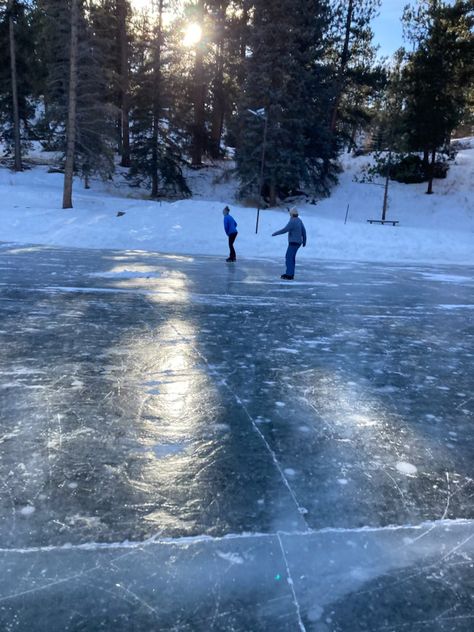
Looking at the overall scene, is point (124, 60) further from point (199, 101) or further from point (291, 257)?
point (291, 257)

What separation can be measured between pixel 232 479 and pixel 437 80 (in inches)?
1276

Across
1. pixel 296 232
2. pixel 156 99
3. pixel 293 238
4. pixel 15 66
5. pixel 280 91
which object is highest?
pixel 15 66

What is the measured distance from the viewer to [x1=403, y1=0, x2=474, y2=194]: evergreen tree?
27.8m

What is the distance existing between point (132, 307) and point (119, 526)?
5.03 metres

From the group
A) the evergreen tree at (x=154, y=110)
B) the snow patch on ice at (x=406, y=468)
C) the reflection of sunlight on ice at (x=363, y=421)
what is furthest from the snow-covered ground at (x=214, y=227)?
the snow patch on ice at (x=406, y=468)

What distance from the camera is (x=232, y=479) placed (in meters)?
2.62

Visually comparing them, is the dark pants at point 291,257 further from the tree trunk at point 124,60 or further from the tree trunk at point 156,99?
the tree trunk at point 124,60

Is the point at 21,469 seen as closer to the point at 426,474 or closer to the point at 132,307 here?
the point at 426,474

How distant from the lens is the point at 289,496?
249cm

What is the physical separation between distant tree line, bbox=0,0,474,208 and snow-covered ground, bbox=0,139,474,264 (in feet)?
7.75

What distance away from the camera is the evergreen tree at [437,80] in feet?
91.2

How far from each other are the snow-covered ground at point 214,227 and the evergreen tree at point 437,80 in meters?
4.39

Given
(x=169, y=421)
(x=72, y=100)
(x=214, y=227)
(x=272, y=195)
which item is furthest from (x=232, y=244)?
(x=72, y=100)

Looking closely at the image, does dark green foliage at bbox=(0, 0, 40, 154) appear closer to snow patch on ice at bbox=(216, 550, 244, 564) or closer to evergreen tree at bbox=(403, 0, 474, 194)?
→ evergreen tree at bbox=(403, 0, 474, 194)
